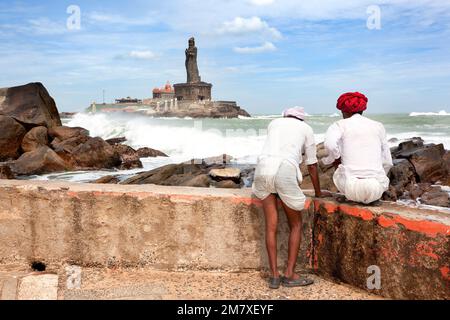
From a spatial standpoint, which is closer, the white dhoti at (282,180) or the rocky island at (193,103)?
the white dhoti at (282,180)

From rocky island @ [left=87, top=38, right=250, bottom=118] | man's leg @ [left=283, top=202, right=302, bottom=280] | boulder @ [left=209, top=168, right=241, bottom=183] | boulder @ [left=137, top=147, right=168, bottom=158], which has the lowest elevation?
boulder @ [left=209, top=168, right=241, bottom=183]

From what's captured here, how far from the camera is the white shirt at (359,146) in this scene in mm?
3203

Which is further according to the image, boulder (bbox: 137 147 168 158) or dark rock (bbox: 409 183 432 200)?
boulder (bbox: 137 147 168 158)

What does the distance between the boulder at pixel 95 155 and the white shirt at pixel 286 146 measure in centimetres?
1181

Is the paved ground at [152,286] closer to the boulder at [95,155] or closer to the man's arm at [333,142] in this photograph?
the man's arm at [333,142]

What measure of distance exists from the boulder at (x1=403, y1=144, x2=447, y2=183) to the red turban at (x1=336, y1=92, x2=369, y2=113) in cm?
973

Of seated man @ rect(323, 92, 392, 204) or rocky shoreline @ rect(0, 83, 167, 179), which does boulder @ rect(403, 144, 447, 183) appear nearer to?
rocky shoreline @ rect(0, 83, 167, 179)

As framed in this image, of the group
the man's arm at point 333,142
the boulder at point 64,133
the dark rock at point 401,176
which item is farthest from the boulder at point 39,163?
the man's arm at point 333,142

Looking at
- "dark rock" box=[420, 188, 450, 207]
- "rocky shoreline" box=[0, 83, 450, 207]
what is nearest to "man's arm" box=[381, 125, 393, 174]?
"rocky shoreline" box=[0, 83, 450, 207]

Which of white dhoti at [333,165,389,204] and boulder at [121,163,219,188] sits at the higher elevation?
white dhoti at [333,165,389,204]

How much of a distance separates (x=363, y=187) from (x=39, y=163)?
1132cm

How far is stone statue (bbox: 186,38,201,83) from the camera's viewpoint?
7875 cm

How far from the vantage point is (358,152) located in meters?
3.22
